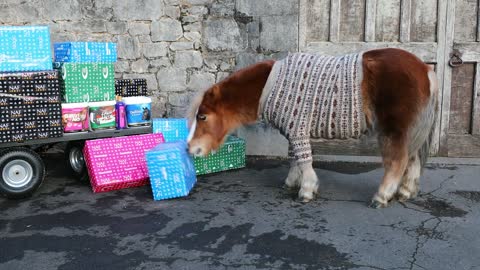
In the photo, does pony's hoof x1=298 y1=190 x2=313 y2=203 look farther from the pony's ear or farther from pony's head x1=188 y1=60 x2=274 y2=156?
the pony's ear

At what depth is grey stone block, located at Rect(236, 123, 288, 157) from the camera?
6281 mm

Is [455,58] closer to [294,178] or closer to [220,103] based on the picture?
A: [294,178]

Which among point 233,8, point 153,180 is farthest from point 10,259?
point 233,8

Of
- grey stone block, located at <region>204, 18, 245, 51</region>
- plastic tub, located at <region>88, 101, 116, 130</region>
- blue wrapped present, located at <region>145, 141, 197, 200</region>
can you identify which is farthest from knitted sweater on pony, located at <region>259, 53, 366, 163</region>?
grey stone block, located at <region>204, 18, 245, 51</region>

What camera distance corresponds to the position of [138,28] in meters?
6.34

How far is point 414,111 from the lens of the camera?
4105mm

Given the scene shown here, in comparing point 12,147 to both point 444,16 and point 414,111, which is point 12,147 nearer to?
point 414,111

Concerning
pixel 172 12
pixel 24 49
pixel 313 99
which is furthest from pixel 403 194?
pixel 24 49

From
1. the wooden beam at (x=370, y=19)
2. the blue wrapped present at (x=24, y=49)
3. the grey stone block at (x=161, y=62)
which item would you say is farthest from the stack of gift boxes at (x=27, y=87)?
the wooden beam at (x=370, y=19)

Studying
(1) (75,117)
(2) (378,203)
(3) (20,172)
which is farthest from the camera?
(1) (75,117)

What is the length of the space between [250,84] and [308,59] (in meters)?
0.57

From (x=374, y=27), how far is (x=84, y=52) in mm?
3442

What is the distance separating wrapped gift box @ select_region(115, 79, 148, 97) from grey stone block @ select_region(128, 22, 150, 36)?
28.5 inches

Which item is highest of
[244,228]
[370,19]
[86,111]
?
[370,19]
